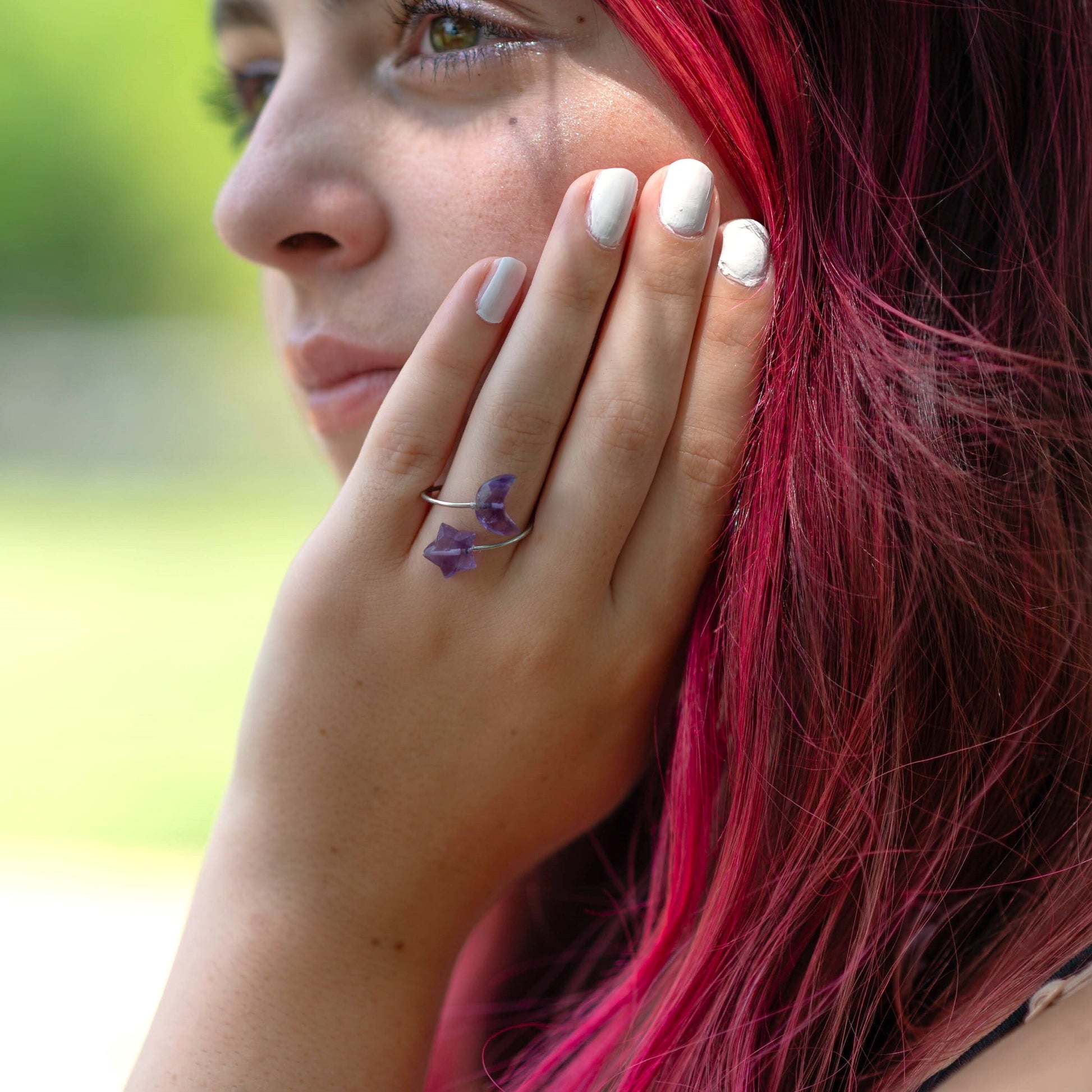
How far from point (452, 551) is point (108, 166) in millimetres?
10668

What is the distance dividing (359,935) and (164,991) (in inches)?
8.5

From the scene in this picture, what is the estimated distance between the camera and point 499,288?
101cm

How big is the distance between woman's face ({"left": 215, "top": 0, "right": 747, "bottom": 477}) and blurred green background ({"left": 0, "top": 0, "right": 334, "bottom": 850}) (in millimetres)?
4709

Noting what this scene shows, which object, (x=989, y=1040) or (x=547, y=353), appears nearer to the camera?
(x=989, y=1040)

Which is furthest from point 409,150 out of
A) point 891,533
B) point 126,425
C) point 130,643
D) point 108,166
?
point 108,166

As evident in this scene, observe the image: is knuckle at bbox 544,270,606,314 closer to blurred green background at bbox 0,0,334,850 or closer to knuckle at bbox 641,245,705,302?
knuckle at bbox 641,245,705,302

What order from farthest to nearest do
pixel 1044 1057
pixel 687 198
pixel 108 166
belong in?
pixel 108 166
pixel 687 198
pixel 1044 1057

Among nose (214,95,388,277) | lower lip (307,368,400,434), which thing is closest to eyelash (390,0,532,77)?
nose (214,95,388,277)

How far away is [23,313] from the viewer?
10859 millimetres

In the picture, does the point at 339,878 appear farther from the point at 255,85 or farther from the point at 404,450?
the point at 255,85

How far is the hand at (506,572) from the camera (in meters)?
0.99

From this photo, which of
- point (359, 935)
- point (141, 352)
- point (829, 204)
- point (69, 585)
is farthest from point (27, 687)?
point (829, 204)

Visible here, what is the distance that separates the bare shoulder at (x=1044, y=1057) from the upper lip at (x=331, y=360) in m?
0.86

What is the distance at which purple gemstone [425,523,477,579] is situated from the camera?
1.01 metres
